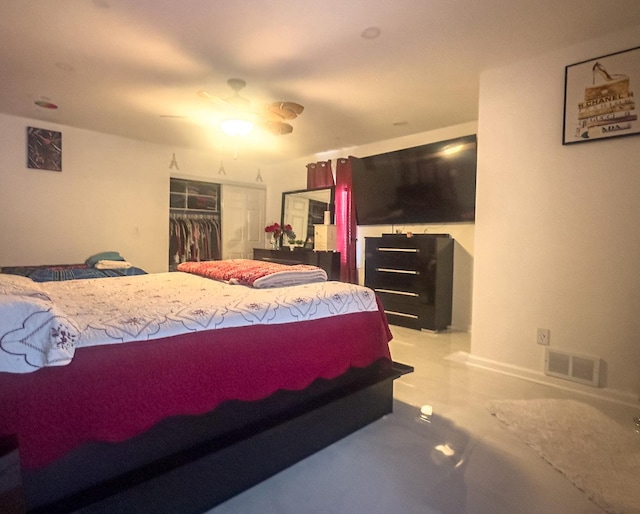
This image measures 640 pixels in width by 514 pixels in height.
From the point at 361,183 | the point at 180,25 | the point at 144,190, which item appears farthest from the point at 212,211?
the point at 180,25

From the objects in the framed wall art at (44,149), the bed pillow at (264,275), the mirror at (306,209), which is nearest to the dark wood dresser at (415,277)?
the mirror at (306,209)

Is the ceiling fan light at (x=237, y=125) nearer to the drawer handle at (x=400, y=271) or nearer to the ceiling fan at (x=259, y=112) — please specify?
the ceiling fan at (x=259, y=112)

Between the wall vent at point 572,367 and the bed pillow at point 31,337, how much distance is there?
2924mm

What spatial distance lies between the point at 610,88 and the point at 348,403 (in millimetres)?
2600

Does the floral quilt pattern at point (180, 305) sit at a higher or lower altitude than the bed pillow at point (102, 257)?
lower

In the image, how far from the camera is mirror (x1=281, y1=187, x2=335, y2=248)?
561cm

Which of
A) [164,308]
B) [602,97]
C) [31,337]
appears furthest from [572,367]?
[31,337]

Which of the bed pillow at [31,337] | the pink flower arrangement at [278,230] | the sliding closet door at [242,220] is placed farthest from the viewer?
the sliding closet door at [242,220]

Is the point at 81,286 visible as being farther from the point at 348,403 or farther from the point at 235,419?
the point at 348,403

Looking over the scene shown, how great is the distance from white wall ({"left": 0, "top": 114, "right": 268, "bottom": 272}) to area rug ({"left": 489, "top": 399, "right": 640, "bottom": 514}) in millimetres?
4765

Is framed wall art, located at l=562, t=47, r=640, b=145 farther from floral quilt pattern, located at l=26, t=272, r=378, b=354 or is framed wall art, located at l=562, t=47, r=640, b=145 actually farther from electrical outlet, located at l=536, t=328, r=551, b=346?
floral quilt pattern, located at l=26, t=272, r=378, b=354

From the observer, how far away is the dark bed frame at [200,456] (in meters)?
1.11

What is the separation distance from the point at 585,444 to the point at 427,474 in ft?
2.95

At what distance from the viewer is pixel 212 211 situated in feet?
20.3
